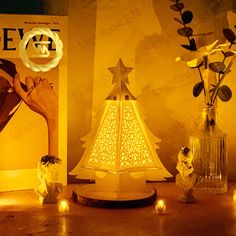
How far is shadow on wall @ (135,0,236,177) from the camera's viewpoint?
153cm

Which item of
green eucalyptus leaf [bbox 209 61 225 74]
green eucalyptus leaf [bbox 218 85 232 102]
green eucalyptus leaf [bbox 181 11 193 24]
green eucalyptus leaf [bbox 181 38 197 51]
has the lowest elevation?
green eucalyptus leaf [bbox 218 85 232 102]

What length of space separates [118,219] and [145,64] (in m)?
0.53

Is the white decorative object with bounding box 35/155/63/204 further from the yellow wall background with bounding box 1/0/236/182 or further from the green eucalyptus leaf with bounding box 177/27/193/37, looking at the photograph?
the green eucalyptus leaf with bounding box 177/27/193/37

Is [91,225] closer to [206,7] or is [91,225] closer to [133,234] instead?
[133,234]

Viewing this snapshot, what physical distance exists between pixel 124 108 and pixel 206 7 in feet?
1.45

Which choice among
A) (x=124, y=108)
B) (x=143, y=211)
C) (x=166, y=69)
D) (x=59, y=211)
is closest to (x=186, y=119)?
(x=166, y=69)

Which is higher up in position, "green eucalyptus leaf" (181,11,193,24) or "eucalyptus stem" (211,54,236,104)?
"green eucalyptus leaf" (181,11,193,24)

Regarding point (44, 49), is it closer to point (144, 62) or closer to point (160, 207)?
point (144, 62)

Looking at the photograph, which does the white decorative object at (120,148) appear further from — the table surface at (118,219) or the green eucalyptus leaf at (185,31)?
the green eucalyptus leaf at (185,31)

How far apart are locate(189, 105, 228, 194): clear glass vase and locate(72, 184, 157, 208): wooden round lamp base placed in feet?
0.56

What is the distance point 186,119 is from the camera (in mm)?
1571

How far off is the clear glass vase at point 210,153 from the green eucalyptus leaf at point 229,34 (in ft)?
0.67

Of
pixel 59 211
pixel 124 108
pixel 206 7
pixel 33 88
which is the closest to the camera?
pixel 59 211

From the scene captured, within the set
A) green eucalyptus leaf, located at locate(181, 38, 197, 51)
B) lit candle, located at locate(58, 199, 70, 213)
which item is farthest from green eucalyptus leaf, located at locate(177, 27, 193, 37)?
lit candle, located at locate(58, 199, 70, 213)
